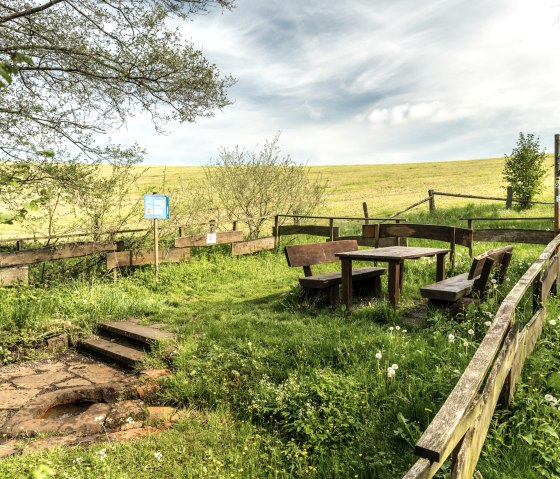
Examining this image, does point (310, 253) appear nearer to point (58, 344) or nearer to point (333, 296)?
point (333, 296)

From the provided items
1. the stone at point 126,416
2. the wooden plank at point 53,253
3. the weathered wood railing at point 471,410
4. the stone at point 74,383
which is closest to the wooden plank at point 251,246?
the wooden plank at point 53,253

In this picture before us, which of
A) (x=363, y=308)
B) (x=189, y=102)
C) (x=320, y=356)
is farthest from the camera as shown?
(x=189, y=102)

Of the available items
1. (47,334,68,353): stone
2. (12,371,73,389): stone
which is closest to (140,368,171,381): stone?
(12,371,73,389): stone

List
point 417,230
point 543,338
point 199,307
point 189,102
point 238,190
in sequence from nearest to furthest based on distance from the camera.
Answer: point 543,338 → point 199,307 → point 417,230 → point 189,102 → point 238,190

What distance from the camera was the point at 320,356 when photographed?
14.8 ft

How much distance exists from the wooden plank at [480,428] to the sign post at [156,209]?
7.62 meters

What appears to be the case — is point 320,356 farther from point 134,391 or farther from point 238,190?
point 238,190

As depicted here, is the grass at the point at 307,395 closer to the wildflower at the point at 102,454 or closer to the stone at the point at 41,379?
the wildflower at the point at 102,454

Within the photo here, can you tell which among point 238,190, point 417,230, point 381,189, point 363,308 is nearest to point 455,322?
point 363,308

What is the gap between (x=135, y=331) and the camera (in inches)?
242

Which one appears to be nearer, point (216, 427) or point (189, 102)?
point (216, 427)

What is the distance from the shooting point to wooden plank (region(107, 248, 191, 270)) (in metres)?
9.06

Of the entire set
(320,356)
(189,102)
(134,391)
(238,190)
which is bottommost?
(134,391)

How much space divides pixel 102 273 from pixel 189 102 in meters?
3.78
